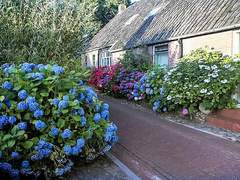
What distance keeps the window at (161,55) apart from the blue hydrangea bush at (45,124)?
1143cm

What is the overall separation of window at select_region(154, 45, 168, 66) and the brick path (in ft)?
25.6

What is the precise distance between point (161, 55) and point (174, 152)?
35.8 ft

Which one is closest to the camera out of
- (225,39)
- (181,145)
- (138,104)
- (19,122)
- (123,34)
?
(19,122)

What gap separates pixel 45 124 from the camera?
5.12 m

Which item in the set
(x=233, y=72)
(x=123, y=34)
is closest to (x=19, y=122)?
(x=233, y=72)

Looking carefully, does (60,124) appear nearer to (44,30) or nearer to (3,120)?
(3,120)

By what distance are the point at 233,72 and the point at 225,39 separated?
3.42 metres

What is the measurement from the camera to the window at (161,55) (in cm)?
1689

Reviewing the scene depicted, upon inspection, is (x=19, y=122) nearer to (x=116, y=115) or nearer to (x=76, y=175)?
(x=76, y=175)

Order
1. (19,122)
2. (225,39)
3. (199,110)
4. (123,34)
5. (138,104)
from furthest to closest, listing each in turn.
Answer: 1. (123,34)
2. (138,104)
3. (225,39)
4. (199,110)
5. (19,122)

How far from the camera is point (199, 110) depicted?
10.3m

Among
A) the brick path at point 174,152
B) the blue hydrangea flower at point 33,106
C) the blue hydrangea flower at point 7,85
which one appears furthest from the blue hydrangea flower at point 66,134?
the brick path at point 174,152

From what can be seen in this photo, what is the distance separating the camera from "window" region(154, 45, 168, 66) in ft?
55.4

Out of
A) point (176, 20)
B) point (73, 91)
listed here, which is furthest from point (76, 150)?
point (176, 20)
